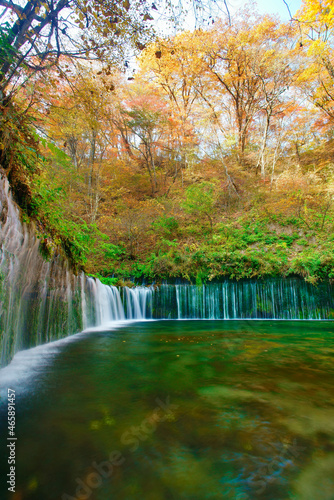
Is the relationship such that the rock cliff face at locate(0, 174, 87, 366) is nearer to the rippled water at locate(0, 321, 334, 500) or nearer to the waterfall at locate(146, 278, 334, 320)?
the rippled water at locate(0, 321, 334, 500)

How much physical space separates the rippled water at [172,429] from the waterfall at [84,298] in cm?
90

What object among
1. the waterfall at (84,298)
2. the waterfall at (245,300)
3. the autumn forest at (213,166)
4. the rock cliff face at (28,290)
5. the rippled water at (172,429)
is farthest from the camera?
the autumn forest at (213,166)

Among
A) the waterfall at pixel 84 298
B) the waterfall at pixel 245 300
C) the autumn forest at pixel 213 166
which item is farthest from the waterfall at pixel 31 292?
the waterfall at pixel 245 300

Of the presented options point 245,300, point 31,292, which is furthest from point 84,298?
point 245,300

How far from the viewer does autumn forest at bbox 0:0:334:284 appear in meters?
10.7

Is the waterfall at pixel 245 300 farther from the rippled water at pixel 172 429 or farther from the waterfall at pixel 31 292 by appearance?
the rippled water at pixel 172 429

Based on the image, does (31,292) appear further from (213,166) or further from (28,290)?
(213,166)

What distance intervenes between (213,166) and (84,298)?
16.9m

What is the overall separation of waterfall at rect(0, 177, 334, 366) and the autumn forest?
2.07ft

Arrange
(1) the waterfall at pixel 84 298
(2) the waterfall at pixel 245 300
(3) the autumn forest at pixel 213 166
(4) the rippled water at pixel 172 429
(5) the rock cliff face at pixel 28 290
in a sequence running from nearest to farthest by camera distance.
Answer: (4) the rippled water at pixel 172 429, (5) the rock cliff face at pixel 28 290, (1) the waterfall at pixel 84 298, (2) the waterfall at pixel 245 300, (3) the autumn forest at pixel 213 166

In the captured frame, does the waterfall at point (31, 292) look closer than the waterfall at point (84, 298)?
Yes

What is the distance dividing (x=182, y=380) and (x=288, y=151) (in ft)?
75.3

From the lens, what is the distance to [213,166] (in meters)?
20.4

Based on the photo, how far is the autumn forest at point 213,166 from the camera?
10.7 m
